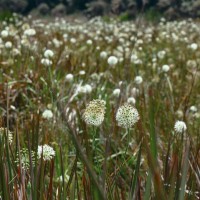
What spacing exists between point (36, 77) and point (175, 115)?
1151 millimetres

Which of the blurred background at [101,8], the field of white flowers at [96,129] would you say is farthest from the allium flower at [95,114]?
the blurred background at [101,8]

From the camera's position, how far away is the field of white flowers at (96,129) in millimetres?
1007

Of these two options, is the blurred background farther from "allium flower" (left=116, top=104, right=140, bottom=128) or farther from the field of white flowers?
"allium flower" (left=116, top=104, right=140, bottom=128)

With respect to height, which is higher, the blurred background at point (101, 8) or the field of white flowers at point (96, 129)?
the blurred background at point (101, 8)

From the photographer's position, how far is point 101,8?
1997 cm

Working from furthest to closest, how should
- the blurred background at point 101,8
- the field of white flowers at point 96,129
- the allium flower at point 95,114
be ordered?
the blurred background at point 101,8, the allium flower at point 95,114, the field of white flowers at point 96,129

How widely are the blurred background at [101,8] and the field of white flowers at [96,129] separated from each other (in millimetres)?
11876

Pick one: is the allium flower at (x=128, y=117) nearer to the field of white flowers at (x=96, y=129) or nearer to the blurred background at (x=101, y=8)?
the field of white flowers at (x=96, y=129)

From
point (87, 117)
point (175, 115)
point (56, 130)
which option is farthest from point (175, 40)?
point (87, 117)

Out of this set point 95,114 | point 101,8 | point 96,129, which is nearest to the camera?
point 95,114

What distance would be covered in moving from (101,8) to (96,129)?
18.3m

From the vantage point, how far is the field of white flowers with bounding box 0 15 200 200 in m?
1.01

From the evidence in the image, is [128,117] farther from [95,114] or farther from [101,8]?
[101,8]

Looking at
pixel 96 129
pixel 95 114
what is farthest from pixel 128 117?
pixel 96 129
